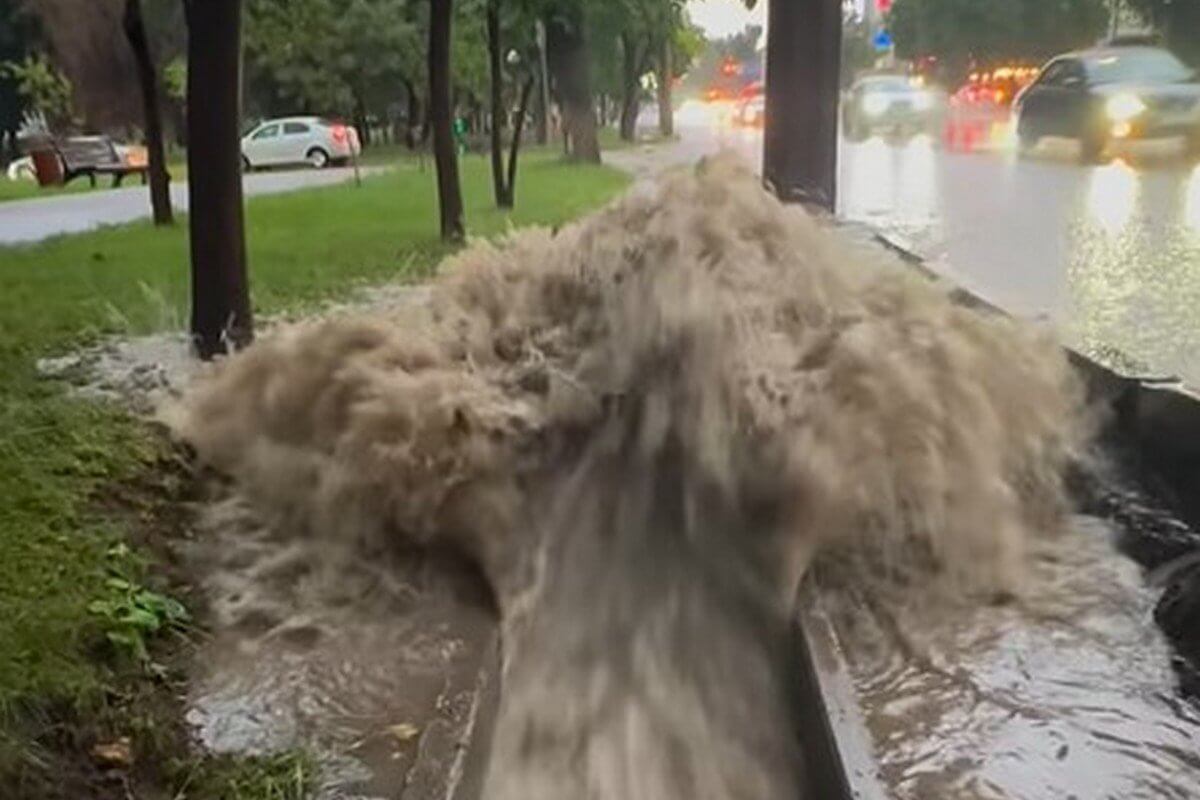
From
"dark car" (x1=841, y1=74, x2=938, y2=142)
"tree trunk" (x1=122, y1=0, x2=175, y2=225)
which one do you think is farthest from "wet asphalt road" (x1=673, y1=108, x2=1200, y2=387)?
"dark car" (x1=841, y1=74, x2=938, y2=142)

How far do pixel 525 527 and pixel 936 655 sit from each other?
4.81 ft

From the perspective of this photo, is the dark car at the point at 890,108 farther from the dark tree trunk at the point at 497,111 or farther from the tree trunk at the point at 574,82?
the dark tree trunk at the point at 497,111

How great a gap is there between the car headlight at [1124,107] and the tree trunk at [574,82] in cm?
742

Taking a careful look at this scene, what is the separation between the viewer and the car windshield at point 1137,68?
2108 centimetres

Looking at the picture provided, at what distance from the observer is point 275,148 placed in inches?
1699

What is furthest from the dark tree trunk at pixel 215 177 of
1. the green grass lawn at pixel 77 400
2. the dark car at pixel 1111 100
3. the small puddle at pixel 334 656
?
the dark car at pixel 1111 100

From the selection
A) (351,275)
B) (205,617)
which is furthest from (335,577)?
(351,275)

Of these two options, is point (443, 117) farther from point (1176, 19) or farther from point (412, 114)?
point (412, 114)

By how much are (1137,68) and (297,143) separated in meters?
27.5

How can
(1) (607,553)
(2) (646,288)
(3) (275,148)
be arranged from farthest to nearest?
1. (3) (275,148)
2. (2) (646,288)
3. (1) (607,553)

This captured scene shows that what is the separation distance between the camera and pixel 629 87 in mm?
28000

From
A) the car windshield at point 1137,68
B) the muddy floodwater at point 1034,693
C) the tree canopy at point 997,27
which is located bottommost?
the muddy floodwater at point 1034,693

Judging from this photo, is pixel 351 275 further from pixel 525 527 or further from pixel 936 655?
pixel 936 655

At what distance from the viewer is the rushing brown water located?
4.50 m
